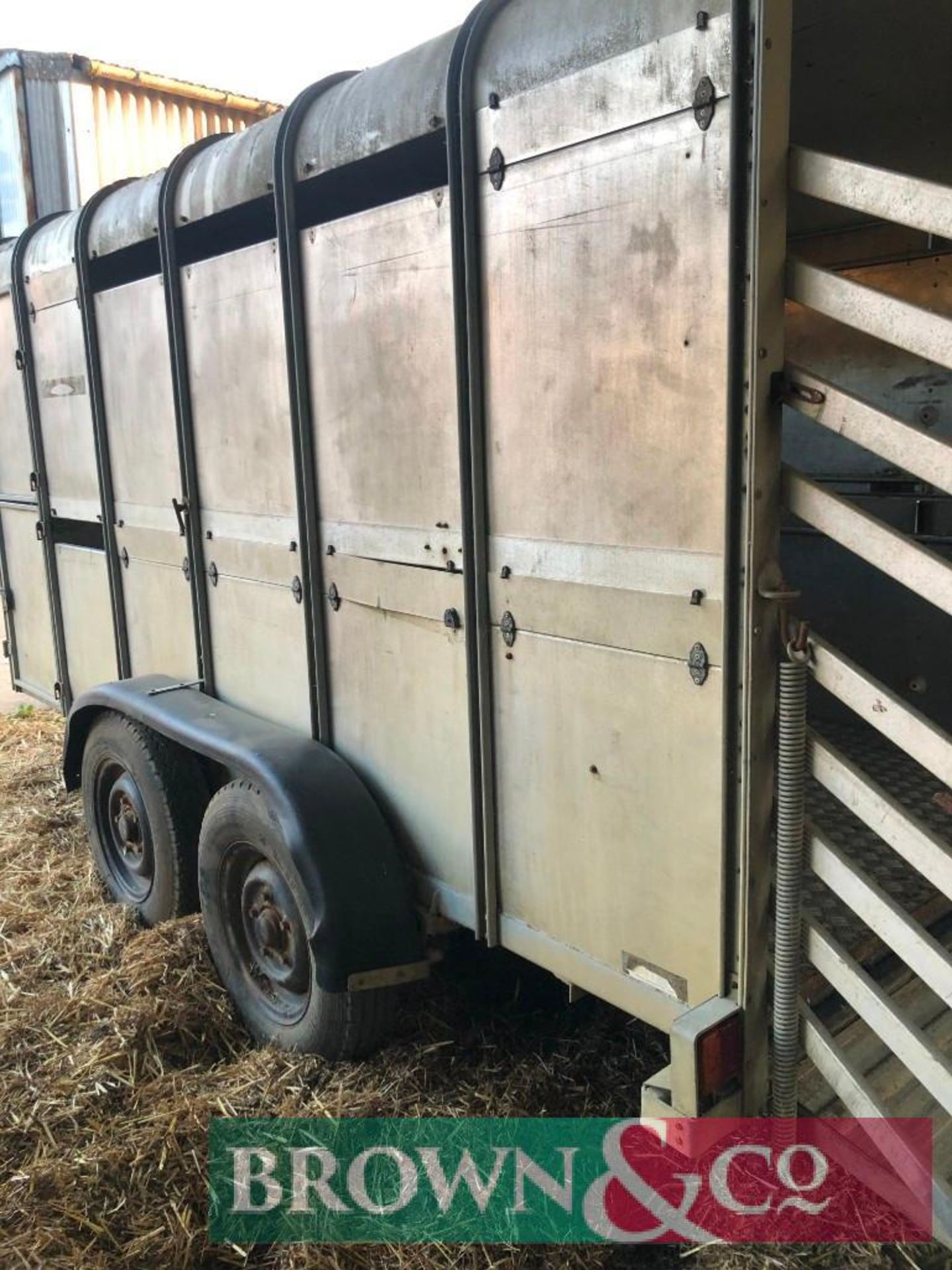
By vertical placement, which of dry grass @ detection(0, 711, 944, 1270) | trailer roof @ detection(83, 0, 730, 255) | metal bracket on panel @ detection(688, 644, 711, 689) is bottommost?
dry grass @ detection(0, 711, 944, 1270)

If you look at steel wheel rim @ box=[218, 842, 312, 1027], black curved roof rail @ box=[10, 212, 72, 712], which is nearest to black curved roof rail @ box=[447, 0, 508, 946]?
steel wheel rim @ box=[218, 842, 312, 1027]

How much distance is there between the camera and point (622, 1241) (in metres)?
2.58

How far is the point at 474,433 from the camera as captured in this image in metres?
2.56

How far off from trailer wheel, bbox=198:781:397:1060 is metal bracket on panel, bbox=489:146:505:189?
179cm

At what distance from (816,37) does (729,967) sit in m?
2.01

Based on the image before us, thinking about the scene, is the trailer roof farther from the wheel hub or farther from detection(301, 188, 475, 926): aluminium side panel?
the wheel hub

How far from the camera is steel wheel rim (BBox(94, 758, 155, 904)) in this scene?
4.14 m

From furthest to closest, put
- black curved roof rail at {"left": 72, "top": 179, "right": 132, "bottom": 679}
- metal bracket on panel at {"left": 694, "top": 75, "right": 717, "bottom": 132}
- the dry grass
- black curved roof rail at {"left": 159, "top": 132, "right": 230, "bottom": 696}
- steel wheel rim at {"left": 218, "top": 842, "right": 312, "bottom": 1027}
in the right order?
black curved roof rail at {"left": 72, "top": 179, "right": 132, "bottom": 679}
black curved roof rail at {"left": 159, "top": 132, "right": 230, "bottom": 696}
steel wheel rim at {"left": 218, "top": 842, "right": 312, "bottom": 1027}
the dry grass
metal bracket on panel at {"left": 694, "top": 75, "right": 717, "bottom": 132}

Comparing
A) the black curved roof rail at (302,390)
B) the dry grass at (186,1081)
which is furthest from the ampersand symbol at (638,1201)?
the black curved roof rail at (302,390)

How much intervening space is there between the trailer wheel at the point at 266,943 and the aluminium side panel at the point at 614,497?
0.76 metres

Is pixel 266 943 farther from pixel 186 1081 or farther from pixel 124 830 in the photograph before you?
pixel 124 830

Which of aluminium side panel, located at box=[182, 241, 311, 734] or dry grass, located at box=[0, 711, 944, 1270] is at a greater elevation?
aluminium side panel, located at box=[182, 241, 311, 734]

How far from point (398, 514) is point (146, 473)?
67.7 inches

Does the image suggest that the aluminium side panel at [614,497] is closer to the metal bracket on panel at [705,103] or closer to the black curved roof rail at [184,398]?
the metal bracket on panel at [705,103]
